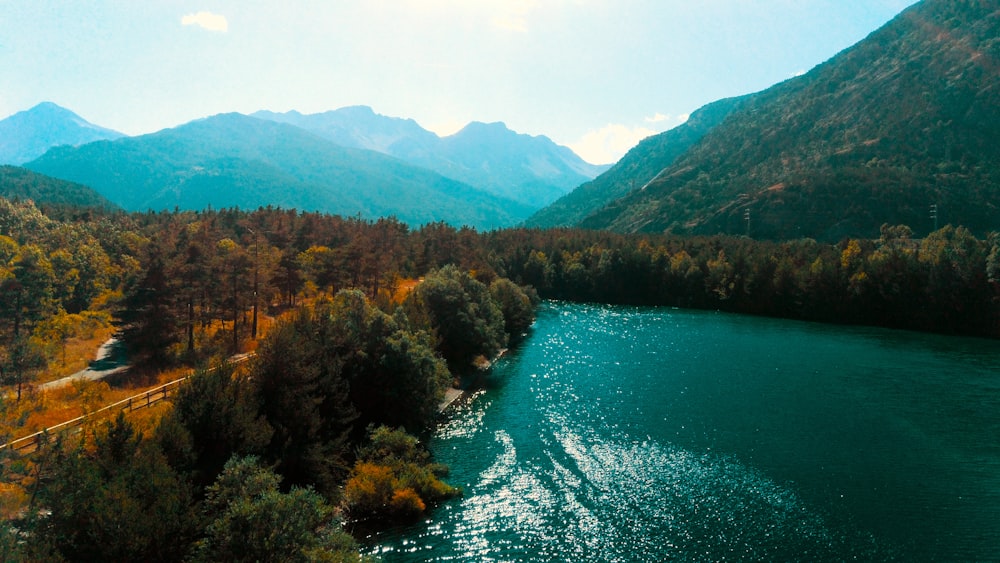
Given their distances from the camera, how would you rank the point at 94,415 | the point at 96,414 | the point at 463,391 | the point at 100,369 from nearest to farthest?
1. the point at 94,415
2. the point at 96,414
3. the point at 100,369
4. the point at 463,391

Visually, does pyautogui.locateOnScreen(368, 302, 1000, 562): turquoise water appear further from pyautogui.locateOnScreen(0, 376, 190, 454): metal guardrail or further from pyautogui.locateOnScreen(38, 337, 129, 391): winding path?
pyautogui.locateOnScreen(38, 337, 129, 391): winding path

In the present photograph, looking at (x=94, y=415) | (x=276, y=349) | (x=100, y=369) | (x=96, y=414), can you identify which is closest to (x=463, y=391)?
(x=276, y=349)

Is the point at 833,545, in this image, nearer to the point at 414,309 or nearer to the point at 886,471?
the point at 886,471

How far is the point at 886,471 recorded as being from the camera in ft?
141

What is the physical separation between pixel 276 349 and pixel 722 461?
3626cm

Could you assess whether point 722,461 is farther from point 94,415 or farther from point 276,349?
point 94,415

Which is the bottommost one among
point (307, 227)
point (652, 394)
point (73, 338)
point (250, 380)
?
point (652, 394)

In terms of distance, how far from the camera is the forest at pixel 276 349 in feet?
78.8

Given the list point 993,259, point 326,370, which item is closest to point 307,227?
point 326,370

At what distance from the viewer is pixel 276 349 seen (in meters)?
38.8

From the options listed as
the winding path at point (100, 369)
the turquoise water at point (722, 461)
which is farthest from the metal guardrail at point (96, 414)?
the turquoise water at point (722, 461)

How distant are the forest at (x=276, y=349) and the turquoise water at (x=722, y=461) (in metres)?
5.35

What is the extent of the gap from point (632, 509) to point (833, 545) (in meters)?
12.0

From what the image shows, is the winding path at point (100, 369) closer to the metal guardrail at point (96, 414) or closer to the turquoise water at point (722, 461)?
the metal guardrail at point (96, 414)
